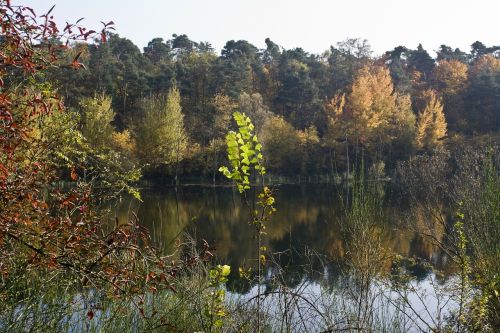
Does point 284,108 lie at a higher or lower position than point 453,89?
lower

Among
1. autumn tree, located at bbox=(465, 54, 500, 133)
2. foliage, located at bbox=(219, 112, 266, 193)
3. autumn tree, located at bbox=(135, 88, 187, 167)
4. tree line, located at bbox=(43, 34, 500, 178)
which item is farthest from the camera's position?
autumn tree, located at bbox=(465, 54, 500, 133)

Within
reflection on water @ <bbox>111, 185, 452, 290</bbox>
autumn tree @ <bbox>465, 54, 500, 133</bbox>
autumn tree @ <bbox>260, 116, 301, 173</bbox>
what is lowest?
reflection on water @ <bbox>111, 185, 452, 290</bbox>

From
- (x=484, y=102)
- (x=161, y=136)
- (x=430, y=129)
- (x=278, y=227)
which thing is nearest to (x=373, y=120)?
(x=430, y=129)

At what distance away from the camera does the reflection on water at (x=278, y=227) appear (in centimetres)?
1248

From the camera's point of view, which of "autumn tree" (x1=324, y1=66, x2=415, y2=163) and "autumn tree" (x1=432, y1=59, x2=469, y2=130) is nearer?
"autumn tree" (x1=324, y1=66, x2=415, y2=163)

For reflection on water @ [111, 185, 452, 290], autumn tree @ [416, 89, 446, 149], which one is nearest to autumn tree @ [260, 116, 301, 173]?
reflection on water @ [111, 185, 452, 290]

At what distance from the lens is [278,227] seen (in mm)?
17812

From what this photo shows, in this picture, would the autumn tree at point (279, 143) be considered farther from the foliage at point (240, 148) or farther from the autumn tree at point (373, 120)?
the foliage at point (240, 148)

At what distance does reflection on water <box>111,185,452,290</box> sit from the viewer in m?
12.5

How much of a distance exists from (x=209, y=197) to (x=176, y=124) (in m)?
8.57

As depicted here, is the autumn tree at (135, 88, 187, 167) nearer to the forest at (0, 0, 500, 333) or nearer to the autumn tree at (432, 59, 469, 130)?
the forest at (0, 0, 500, 333)

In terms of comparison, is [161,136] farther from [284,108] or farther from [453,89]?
[453,89]

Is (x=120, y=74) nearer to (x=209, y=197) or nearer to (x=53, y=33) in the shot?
(x=209, y=197)

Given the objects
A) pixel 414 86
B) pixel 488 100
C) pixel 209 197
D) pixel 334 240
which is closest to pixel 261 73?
pixel 414 86
